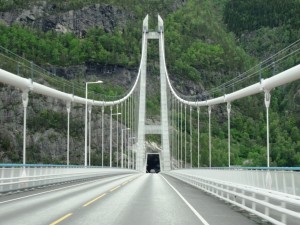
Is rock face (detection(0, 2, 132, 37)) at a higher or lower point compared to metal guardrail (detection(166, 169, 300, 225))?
higher

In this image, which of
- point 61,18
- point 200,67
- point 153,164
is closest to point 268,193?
point 153,164

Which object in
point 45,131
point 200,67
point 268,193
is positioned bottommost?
point 268,193

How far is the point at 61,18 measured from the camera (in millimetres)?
186250

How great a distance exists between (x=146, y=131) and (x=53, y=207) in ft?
284

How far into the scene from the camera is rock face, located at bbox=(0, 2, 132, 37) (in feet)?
604

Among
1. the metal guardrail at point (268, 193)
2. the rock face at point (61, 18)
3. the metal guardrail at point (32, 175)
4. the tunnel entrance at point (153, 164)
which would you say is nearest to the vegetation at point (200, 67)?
the rock face at point (61, 18)

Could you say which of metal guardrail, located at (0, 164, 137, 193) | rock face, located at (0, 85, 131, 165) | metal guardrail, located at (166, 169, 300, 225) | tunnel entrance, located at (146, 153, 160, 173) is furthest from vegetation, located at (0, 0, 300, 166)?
metal guardrail, located at (166, 169, 300, 225)

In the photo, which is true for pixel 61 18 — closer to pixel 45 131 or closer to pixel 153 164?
pixel 153 164

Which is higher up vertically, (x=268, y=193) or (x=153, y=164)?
(x=153, y=164)

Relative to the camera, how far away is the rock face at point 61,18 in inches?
7249

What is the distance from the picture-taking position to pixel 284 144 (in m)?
144

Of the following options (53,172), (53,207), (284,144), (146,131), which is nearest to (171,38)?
(284,144)

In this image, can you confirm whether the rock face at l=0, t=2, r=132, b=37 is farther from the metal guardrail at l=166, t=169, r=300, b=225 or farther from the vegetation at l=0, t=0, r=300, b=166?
the metal guardrail at l=166, t=169, r=300, b=225

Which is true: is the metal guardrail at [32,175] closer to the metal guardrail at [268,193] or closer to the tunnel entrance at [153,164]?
the metal guardrail at [268,193]
